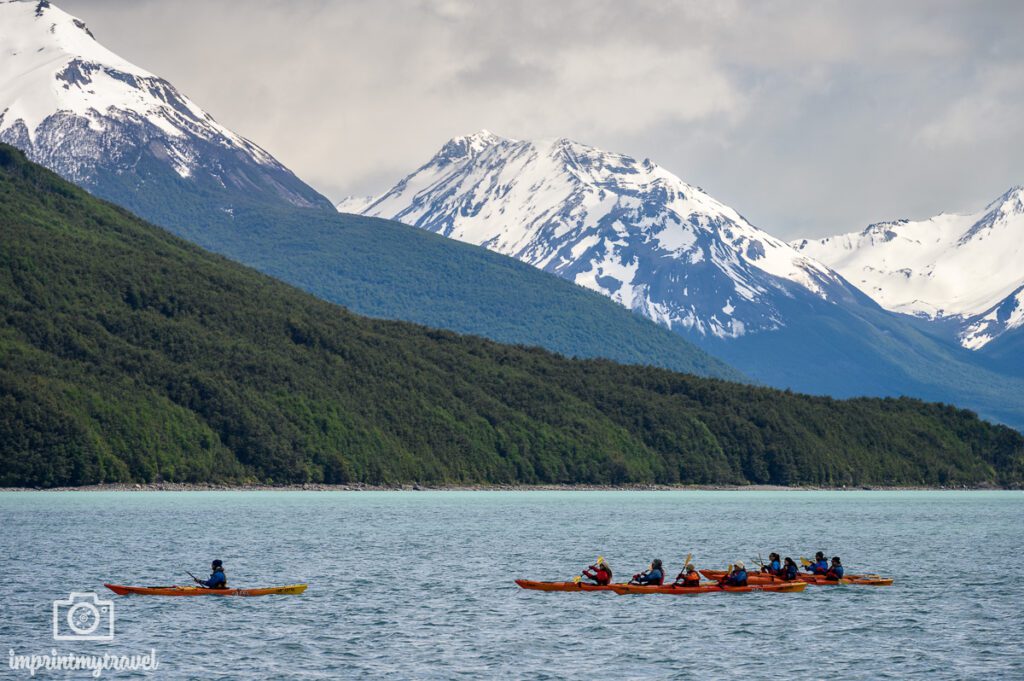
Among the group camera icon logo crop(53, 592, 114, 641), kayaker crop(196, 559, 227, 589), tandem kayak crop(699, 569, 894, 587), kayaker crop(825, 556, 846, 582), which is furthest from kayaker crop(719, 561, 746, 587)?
camera icon logo crop(53, 592, 114, 641)

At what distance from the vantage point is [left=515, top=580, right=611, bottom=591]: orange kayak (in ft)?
315

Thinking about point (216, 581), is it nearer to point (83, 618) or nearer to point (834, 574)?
point (83, 618)

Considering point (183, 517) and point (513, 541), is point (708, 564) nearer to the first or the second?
point (513, 541)

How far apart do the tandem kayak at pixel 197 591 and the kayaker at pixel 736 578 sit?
1006 inches

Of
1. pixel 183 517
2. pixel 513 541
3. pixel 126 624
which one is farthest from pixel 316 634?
pixel 183 517

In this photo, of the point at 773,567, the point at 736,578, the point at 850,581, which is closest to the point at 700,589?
the point at 736,578

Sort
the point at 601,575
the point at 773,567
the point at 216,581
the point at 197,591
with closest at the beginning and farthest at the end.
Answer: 1. the point at 197,591
2. the point at 216,581
3. the point at 601,575
4. the point at 773,567

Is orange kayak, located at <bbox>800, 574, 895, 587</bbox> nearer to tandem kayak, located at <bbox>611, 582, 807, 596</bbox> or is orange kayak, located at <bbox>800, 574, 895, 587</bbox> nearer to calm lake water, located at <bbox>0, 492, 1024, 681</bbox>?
calm lake water, located at <bbox>0, 492, 1024, 681</bbox>

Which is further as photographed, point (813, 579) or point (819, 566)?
point (819, 566)

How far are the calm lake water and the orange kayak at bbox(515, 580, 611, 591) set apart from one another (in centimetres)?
59

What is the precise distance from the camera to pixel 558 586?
3821 inches

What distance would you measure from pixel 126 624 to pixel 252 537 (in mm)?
60477

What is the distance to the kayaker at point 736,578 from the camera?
318 feet

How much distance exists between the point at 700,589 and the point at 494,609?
1355cm
